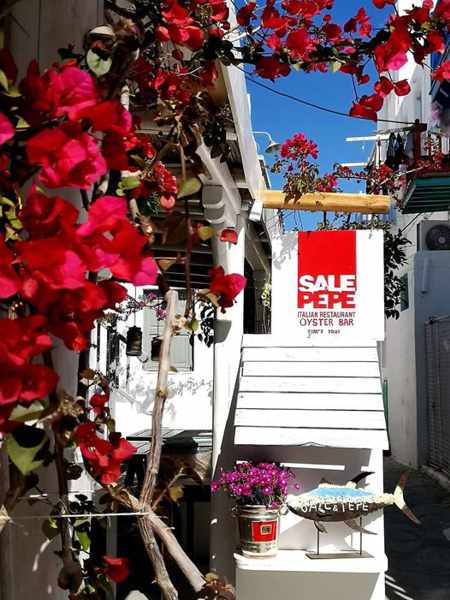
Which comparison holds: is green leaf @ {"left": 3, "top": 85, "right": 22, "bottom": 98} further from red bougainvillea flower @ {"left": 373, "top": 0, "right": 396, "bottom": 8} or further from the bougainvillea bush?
red bougainvillea flower @ {"left": 373, "top": 0, "right": 396, "bottom": 8}

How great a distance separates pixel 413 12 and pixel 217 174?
2740mm

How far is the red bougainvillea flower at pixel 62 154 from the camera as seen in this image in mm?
956

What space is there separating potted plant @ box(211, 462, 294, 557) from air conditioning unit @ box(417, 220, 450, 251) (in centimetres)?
1193

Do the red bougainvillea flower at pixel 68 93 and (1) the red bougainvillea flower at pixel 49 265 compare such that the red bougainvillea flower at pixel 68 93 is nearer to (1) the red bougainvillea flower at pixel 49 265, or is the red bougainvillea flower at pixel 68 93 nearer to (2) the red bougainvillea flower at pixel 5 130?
(2) the red bougainvillea flower at pixel 5 130

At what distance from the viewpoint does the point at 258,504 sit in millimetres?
4352

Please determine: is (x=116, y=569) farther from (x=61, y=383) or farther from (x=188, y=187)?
(x=188, y=187)

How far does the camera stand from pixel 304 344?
5000 millimetres

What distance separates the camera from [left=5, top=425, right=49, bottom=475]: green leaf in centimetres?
98

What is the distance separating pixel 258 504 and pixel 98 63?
3491 millimetres

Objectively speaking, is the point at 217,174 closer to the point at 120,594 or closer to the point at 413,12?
the point at 413,12

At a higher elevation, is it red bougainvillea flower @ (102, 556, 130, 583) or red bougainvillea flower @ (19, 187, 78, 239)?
red bougainvillea flower @ (19, 187, 78, 239)

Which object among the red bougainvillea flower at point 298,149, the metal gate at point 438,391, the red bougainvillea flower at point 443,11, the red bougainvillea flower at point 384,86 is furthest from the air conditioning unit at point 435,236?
the red bougainvillea flower at point 443,11

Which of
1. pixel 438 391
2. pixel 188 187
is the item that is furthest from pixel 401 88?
pixel 438 391

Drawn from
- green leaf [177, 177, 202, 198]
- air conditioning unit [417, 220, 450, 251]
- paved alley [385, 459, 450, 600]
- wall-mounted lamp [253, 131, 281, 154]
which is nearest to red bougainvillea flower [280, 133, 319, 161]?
wall-mounted lamp [253, 131, 281, 154]
